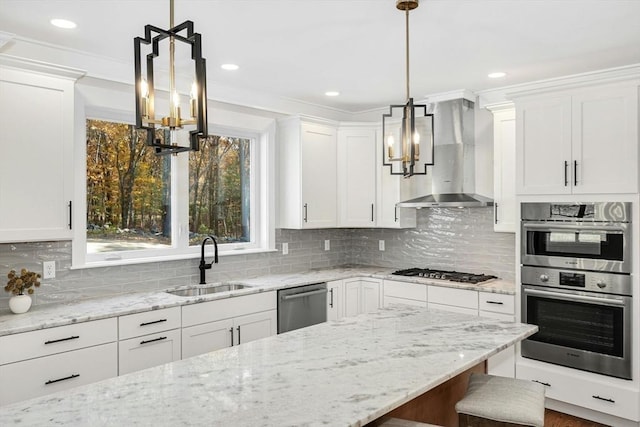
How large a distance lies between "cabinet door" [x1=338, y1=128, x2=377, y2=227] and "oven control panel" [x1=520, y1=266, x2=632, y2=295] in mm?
1663

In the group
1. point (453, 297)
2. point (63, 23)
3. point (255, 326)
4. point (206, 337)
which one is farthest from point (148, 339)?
point (453, 297)

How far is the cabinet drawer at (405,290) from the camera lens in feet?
14.1

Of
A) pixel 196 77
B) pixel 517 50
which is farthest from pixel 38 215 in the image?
pixel 517 50

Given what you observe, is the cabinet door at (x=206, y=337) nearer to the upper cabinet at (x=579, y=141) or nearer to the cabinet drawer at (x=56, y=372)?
the cabinet drawer at (x=56, y=372)

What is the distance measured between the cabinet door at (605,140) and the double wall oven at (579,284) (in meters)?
0.15

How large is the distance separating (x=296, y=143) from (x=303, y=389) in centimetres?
323

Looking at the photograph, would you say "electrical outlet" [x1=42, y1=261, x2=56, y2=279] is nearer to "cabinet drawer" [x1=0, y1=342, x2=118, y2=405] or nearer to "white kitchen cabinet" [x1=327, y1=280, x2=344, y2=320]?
"cabinet drawer" [x1=0, y1=342, x2=118, y2=405]

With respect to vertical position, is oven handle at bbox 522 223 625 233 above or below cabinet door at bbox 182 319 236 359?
above

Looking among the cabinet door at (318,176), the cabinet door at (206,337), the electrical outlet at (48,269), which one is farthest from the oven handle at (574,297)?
the electrical outlet at (48,269)

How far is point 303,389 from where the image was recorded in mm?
1632

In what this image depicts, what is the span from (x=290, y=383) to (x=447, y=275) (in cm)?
301

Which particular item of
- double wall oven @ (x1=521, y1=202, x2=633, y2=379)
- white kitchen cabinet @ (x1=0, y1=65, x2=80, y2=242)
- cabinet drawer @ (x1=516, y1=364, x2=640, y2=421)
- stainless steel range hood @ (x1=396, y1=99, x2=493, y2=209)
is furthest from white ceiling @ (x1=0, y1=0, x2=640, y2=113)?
cabinet drawer @ (x1=516, y1=364, x2=640, y2=421)

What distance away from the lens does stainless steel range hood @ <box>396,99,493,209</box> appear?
4.36m

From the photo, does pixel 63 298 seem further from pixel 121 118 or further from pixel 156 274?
pixel 121 118
